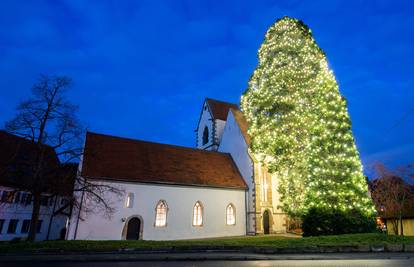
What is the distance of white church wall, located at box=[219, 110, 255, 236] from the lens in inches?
970

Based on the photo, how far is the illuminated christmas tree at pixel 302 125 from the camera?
53.0ft

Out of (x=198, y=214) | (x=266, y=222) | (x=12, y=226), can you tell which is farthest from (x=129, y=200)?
(x=12, y=226)

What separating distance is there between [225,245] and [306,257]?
3.85 meters

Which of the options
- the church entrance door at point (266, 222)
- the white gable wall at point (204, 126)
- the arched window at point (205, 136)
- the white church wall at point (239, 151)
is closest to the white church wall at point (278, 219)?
the church entrance door at point (266, 222)

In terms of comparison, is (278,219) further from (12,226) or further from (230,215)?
(12,226)

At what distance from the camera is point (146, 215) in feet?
67.4

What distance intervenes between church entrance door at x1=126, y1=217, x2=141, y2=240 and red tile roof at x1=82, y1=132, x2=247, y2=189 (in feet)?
9.83

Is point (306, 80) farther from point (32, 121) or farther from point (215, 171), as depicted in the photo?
point (32, 121)

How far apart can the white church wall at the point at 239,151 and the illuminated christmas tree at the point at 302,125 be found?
1.98 m

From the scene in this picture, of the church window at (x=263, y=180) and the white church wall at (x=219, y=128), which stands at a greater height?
the white church wall at (x=219, y=128)

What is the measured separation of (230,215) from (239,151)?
663 cm

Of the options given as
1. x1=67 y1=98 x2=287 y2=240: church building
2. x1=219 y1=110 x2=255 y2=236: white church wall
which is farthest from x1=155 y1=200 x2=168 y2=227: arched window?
x1=219 y1=110 x2=255 y2=236: white church wall

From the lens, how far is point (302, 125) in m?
20.6

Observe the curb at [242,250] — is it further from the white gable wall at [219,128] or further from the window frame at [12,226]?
the white gable wall at [219,128]
